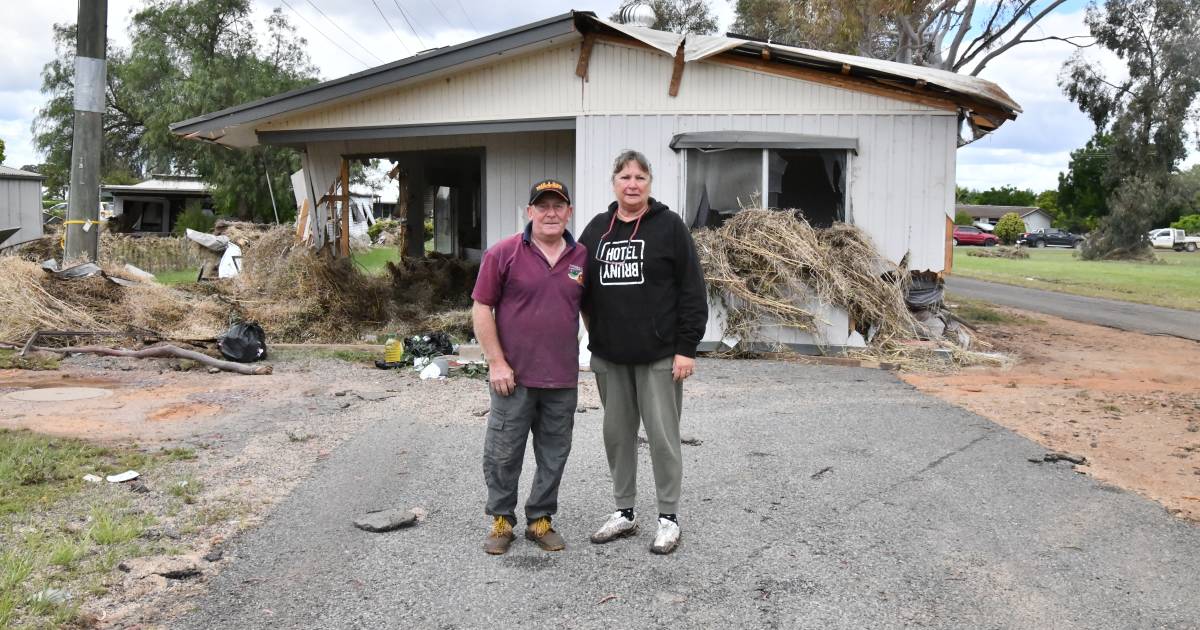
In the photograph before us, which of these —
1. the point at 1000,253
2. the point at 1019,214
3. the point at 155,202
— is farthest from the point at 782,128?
the point at 1019,214

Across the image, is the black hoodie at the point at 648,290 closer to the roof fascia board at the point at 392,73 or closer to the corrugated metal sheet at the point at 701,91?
the roof fascia board at the point at 392,73

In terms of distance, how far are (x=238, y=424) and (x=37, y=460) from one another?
155cm

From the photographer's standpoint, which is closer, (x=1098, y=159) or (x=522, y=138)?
(x=522, y=138)

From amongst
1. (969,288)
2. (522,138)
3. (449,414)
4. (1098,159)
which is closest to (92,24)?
(522,138)

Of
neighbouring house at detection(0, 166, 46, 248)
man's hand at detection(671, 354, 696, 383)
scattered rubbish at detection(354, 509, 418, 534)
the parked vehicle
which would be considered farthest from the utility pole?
the parked vehicle

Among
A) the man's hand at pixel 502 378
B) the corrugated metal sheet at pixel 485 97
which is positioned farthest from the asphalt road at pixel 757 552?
the corrugated metal sheet at pixel 485 97

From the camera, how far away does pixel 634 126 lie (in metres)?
10.9

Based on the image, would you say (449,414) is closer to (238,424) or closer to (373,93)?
(238,424)

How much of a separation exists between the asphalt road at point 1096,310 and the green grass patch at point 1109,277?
2.77ft

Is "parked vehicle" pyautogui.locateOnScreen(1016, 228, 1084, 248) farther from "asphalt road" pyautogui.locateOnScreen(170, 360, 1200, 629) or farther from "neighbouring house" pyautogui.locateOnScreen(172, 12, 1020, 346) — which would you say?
"asphalt road" pyautogui.locateOnScreen(170, 360, 1200, 629)

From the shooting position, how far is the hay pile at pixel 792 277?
10.2 m

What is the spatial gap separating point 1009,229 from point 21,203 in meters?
57.1

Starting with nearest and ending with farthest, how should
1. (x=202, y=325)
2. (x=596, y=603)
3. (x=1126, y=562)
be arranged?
(x=596, y=603) → (x=1126, y=562) → (x=202, y=325)

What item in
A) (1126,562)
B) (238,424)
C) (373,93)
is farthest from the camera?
(373,93)
